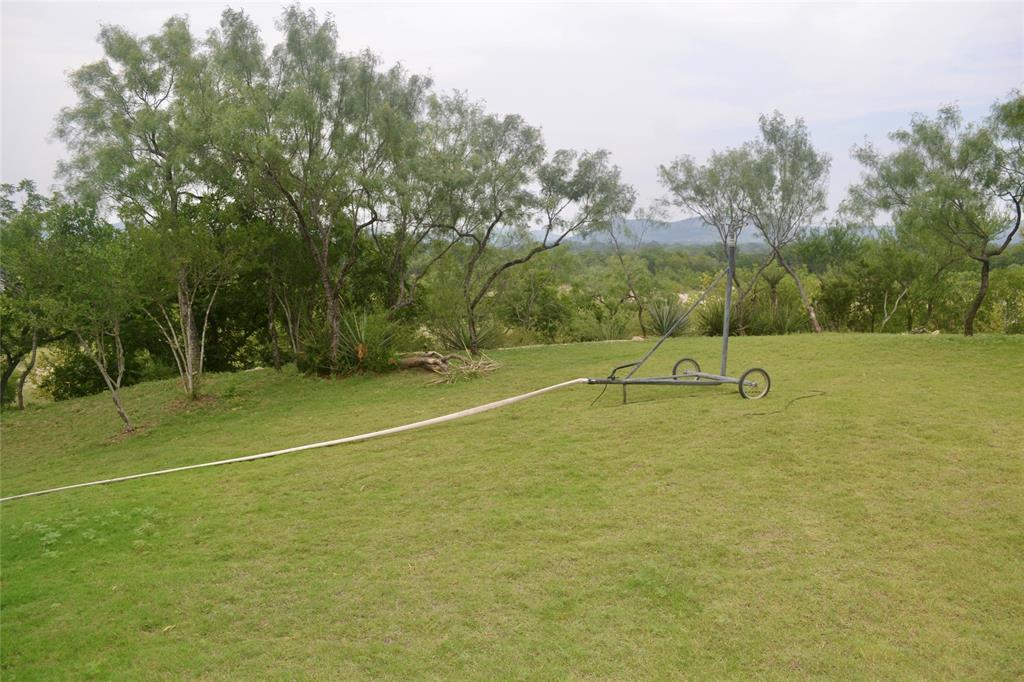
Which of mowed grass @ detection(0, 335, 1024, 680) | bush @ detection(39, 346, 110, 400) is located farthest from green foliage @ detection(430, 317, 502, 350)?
bush @ detection(39, 346, 110, 400)

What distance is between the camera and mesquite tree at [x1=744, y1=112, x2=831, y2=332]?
50.8 ft

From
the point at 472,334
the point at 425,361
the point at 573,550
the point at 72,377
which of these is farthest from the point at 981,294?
the point at 72,377

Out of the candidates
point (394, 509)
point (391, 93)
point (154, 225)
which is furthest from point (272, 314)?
point (394, 509)

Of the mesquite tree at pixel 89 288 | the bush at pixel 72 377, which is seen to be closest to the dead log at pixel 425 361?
the mesquite tree at pixel 89 288

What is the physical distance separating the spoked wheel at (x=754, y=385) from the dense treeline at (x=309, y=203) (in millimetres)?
4892

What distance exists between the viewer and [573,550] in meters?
4.04

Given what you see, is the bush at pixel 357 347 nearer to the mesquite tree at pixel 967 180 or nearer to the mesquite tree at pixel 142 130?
the mesquite tree at pixel 142 130

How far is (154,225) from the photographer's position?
9.64m

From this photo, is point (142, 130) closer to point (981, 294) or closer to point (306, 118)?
point (306, 118)

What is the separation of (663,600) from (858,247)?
2104 centimetres

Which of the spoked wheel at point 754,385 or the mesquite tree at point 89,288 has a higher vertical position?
the mesquite tree at point 89,288

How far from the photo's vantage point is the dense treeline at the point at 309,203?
9.30 m

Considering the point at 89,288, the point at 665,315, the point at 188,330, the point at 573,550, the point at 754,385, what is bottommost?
the point at 573,550

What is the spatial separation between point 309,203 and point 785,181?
10.7 metres
